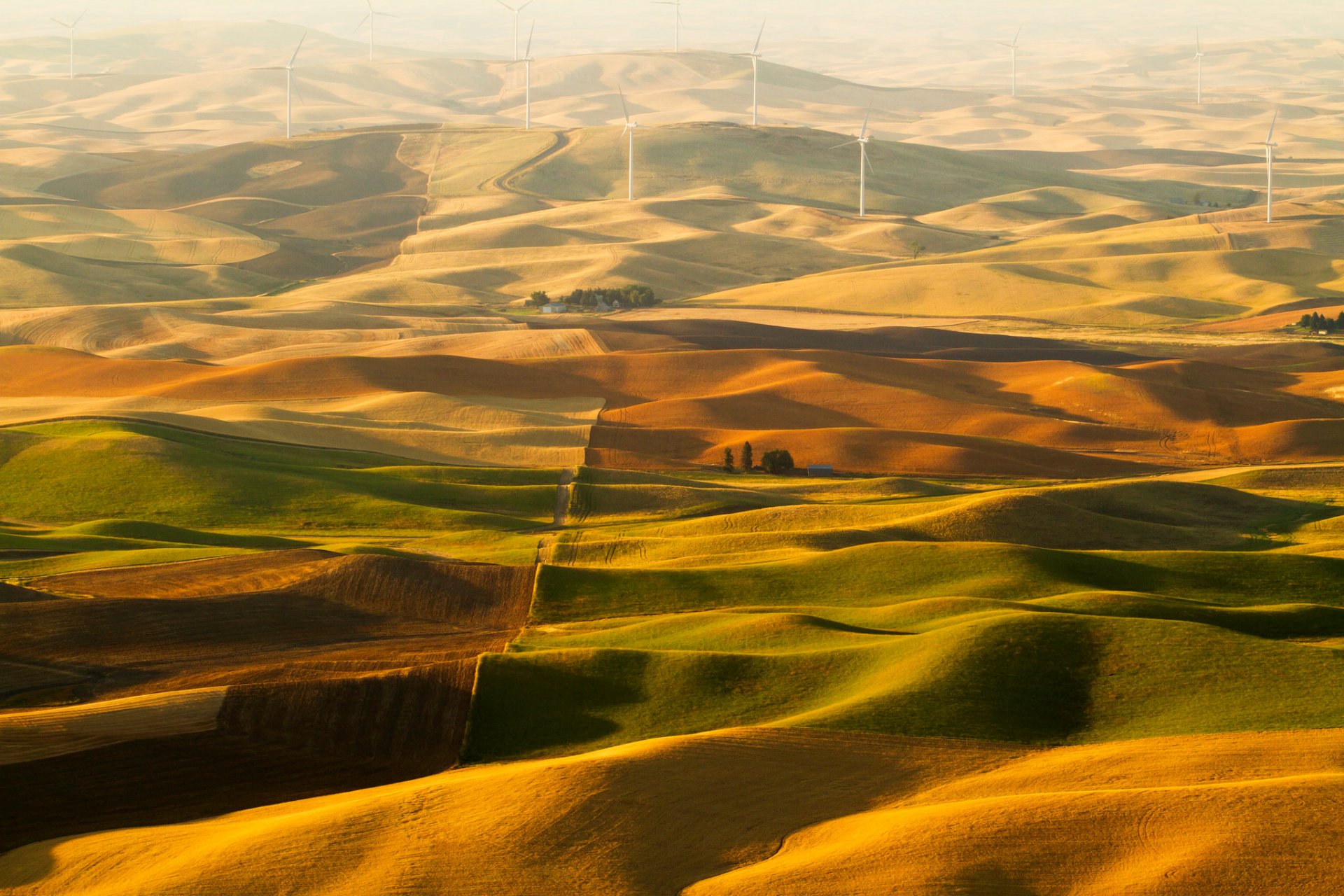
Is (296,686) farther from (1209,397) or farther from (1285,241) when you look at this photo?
(1285,241)

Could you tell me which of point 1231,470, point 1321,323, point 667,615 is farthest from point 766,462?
point 1321,323

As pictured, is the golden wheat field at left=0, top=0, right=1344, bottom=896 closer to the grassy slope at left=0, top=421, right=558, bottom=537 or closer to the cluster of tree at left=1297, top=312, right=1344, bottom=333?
the grassy slope at left=0, top=421, right=558, bottom=537

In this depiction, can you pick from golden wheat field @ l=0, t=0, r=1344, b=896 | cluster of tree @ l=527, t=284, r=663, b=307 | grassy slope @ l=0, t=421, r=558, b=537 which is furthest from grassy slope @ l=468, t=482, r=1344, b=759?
cluster of tree @ l=527, t=284, r=663, b=307

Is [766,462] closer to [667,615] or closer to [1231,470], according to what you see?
[1231,470]

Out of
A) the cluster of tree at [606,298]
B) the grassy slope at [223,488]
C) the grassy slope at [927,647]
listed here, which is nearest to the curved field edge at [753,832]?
the grassy slope at [927,647]

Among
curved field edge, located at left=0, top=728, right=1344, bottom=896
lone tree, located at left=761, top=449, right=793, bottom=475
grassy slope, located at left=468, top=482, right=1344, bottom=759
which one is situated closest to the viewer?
curved field edge, located at left=0, top=728, right=1344, bottom=896

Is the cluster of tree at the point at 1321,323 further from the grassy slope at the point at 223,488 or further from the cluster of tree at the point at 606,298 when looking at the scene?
the grassy slope at the point at 223,488

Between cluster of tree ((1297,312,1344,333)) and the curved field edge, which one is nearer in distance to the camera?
the curved field edge
